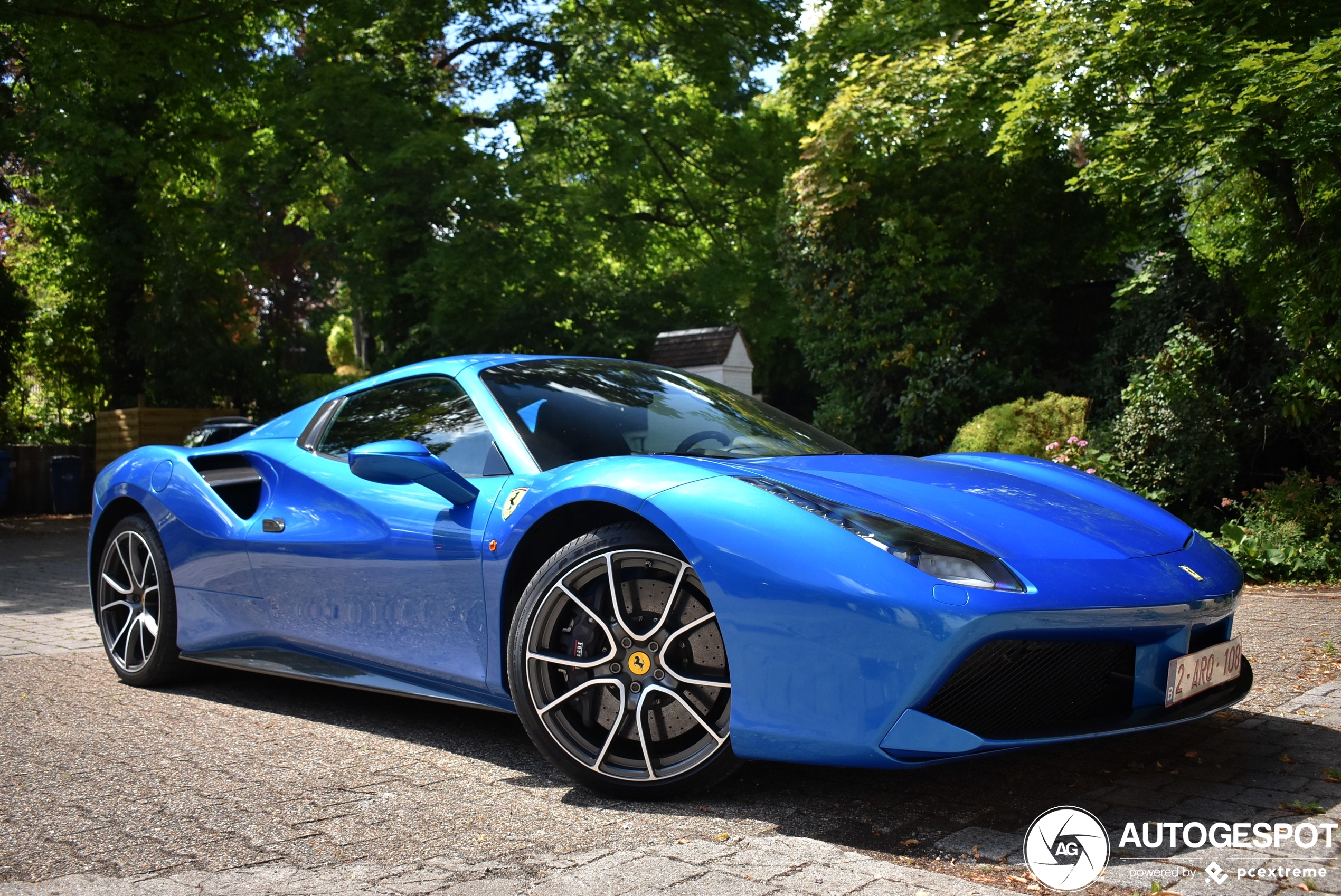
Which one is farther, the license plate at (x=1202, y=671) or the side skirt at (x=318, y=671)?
the side skirt at (x=318, y=671)

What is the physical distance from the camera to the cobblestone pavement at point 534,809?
8.10 feet

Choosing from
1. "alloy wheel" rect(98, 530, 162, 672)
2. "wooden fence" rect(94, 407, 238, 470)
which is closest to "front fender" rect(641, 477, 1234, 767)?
"alloy wheel" rect(98, 530, 162, 672)

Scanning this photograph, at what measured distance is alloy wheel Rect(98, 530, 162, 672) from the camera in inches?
188

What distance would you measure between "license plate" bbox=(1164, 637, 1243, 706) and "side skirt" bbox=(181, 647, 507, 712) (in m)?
1.85

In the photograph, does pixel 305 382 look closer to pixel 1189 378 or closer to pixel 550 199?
pixel 550 199

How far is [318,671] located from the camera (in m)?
3.97

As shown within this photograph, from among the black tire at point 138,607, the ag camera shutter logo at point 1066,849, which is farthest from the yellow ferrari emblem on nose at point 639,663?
the black tire at point 138,607

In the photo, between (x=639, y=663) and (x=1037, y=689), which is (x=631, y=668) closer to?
(x=639, y=663)

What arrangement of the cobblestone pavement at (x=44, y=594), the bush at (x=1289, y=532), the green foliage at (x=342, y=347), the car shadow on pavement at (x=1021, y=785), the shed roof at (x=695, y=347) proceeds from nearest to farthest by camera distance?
the car shadow on pavement at (x=1021, y=785) → the cobblestone pavement at (x=44, y=594) → the bush at (x=1289, y=532) → the shed roof at (x=695, y=347) → the green foliage at (x=342, y=347)

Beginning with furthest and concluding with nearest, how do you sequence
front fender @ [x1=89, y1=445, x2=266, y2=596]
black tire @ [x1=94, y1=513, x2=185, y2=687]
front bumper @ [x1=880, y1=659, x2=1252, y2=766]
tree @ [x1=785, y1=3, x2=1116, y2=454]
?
tree @ [x1=785, y1=3, x2=1116, y2=454] → black tire @ [x1=94, y1=513, x2=185, y2=687] → front fender @ [x1=89, y1=445, x2=266, y2=596] → front bumper @ [x1=880, y1=659, x2=1252, y2=766]

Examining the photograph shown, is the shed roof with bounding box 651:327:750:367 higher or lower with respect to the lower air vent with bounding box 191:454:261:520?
higher

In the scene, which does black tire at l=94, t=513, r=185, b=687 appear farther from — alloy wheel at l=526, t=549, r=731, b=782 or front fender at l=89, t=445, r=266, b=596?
alloy wheel at l=526, t=549, r=731, b=782

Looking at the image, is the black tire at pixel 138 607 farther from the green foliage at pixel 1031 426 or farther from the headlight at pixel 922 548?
the green foliage at pixel 1031 426

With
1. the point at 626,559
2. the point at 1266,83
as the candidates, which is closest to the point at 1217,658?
the point at 626,559
